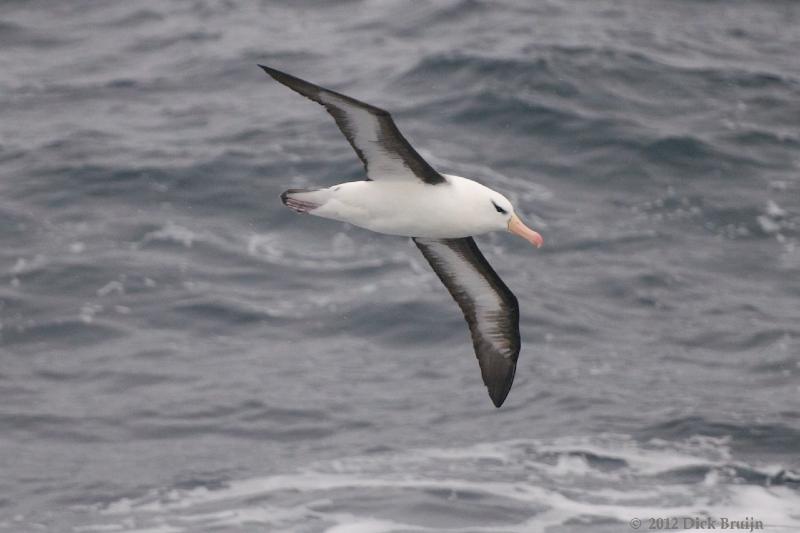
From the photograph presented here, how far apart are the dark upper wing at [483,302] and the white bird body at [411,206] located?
1.24 metres

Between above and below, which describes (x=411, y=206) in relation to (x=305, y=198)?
below

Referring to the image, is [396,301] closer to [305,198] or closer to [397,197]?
[397,197]

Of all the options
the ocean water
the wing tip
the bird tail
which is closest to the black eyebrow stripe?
the bird tail

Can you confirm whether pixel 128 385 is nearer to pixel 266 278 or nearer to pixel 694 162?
pixel 266 278

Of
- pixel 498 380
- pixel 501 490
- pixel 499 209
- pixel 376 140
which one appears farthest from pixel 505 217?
pixel 501 490

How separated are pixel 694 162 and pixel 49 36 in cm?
1199

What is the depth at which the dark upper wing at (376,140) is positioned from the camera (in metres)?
11.3

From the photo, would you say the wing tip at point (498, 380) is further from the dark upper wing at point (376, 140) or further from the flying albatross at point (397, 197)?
the dark upper wing at point (376, 140)

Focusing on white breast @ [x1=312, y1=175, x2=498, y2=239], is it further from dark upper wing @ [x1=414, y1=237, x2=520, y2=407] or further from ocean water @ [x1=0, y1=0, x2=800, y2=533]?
ocean water @ [x1=0, y1=0, x2=800, y2=533]

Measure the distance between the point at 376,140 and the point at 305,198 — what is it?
0.73 m

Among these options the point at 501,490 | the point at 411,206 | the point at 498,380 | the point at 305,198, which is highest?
the point at 305,198

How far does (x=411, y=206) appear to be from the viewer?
40.3 feet

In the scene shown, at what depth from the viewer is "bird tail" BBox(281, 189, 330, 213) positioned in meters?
12.1

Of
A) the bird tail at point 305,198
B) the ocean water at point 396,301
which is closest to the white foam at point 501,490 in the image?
the ocean water at point 396,301
